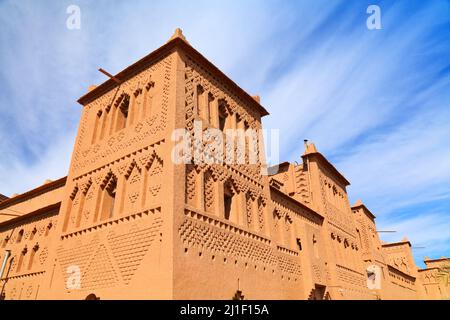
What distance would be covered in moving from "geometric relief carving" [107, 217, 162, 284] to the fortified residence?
27 millimetres

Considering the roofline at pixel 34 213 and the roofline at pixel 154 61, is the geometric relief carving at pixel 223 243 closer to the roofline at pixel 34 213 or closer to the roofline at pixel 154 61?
the roofline at pixel 154 61

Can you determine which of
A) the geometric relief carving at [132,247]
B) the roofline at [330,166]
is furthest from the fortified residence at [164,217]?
the roofline at [330,166]

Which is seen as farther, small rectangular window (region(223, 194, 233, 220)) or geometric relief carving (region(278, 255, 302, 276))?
geometric relief carving (region(278, 255, 302, 276))

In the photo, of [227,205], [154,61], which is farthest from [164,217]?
[154,61]

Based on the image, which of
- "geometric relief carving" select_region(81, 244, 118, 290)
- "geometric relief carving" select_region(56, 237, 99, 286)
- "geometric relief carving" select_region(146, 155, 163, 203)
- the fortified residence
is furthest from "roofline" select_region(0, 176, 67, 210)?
"geometric relief carving" select_region(146, 155, 163, 203)

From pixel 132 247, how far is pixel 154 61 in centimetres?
631

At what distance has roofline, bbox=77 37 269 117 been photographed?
1090 centimetres

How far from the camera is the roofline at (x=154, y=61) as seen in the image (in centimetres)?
1090

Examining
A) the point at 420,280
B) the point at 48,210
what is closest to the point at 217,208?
the point at 48,210

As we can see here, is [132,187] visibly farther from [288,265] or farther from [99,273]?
[288,265]

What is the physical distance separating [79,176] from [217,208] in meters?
5.31

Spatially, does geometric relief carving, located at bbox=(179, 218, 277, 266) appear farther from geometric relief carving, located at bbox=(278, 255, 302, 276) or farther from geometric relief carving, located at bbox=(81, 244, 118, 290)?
geometric relief carving, located at bbox=(81, 244, 118, 290)

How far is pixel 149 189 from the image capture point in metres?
9.09
